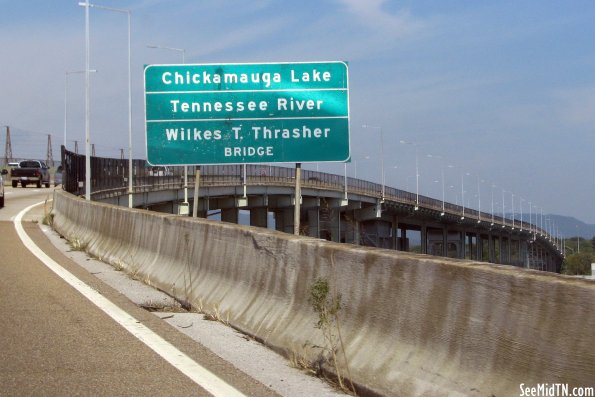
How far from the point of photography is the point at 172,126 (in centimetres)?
1642

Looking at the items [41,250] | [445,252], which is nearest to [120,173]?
[41,250]

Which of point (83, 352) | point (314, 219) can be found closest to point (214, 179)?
point (314, 219)

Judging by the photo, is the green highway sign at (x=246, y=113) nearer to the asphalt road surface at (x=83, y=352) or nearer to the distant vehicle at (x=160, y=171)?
the asphalt road surface at (x=83, y=352)

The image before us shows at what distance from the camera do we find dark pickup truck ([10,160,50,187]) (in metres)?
68.8

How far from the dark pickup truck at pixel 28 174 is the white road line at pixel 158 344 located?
57068 mm

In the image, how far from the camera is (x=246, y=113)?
15984 mm

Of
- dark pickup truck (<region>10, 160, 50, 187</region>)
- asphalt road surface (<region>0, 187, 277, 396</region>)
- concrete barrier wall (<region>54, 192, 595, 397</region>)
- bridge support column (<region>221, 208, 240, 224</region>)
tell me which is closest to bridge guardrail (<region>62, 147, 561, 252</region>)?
bridge support column (<region>221, 208, 240, 224</region>)

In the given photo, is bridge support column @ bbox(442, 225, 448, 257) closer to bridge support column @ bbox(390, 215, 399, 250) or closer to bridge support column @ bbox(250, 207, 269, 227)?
bridge support column @ bbox(390, 215, 399, 250)

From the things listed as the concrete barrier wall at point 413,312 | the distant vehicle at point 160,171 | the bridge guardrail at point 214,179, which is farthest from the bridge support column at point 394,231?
the concrete barrier wall at point 413,312

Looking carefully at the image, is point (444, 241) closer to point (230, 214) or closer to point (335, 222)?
point (335, 222)

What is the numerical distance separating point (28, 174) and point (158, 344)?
64.1 metres

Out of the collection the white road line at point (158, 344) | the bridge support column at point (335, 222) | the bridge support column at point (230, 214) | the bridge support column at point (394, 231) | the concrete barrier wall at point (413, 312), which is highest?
the concrete barrier wall at point (413, 312)

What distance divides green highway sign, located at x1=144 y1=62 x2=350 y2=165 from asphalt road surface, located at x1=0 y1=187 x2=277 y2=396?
14.4ft

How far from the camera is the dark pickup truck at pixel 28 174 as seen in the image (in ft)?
226
